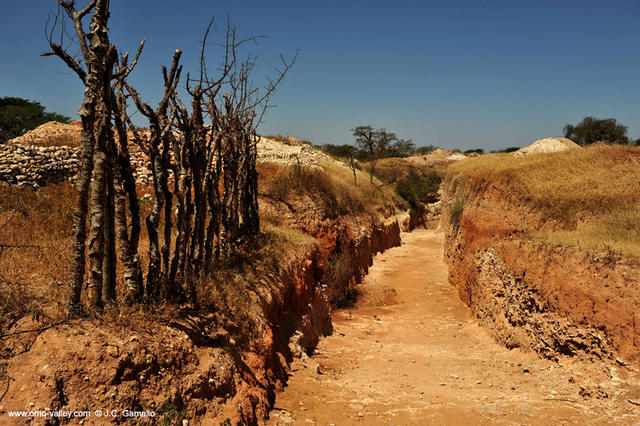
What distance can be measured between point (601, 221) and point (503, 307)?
2864 millimetres

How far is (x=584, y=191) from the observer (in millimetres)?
9602

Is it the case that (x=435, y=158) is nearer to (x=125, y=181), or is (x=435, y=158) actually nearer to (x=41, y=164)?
(x=41, y=164)

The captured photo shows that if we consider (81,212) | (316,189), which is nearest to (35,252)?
(81,212)

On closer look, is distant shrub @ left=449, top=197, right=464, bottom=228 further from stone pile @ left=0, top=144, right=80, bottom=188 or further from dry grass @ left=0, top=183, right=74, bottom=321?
stone pile @ left=0, top=144, right=80, bottom=188

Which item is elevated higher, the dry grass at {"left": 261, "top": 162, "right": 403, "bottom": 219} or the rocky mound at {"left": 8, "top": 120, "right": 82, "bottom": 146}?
the rocky mound at {"left": 8, "top": 120, "right": 82, "bottom": 146}

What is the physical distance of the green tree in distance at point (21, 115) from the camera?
27.1m

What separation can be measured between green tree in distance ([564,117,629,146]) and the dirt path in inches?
1242

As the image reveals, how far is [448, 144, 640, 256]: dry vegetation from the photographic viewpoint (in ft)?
25.9

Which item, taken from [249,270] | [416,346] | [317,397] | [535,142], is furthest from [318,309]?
[535,142]

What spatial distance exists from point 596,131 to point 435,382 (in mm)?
38304

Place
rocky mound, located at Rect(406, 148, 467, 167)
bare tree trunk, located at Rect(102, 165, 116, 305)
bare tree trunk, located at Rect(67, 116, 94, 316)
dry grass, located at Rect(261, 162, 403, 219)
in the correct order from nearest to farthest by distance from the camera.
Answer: bare tree trunk, located at Rect(67, 116, 94, 316)
bare tree trunk, located at Rect(102, 165, 116, 305)
dry grass, located at Rect(261, 162, 403, 219)
rocky mound, located at Rect(406, 148, 467, 167)

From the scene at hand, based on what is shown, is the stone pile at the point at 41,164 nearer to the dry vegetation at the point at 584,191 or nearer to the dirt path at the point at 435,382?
the dirt path at the point at 435,382

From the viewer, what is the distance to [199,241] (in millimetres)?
6336

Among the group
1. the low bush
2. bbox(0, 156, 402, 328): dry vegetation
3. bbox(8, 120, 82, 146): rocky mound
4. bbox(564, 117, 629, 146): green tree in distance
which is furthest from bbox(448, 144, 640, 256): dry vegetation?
bbox(564, 117, 629, 146): green tree in distance
